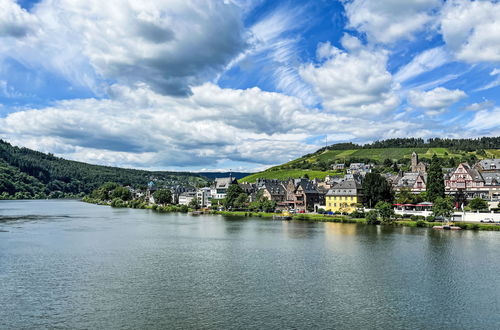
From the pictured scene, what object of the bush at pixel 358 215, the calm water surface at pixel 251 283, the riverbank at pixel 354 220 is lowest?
the calm water surface at pixel 251 283

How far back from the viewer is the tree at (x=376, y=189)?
102 meters

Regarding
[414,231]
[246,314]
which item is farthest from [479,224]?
[246,314]

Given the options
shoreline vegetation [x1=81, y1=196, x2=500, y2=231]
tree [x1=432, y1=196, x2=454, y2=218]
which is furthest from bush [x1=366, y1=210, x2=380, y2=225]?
tree [x1=432, y1=196, x2=454, y2=218]

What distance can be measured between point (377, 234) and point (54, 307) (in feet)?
178

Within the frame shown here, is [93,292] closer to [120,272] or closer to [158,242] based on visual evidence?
[120,272]

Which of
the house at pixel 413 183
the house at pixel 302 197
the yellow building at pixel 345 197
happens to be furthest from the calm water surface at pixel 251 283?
the house at pixel 302 197

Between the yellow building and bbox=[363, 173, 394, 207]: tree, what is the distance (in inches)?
153

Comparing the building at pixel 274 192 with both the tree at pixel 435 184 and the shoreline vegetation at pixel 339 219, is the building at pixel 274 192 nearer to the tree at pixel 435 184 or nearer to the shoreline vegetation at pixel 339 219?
the shoreline vegetation at pixel 339 219

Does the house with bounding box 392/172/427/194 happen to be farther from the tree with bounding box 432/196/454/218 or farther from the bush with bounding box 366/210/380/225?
the tree with bounding box 432/196/454/218

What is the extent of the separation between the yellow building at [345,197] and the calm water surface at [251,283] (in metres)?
42.4

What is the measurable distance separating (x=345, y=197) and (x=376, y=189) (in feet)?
32.4

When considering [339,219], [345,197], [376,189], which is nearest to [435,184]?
[376,189]

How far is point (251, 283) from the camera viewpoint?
3666 centimetres

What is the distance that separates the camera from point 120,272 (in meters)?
41.0
